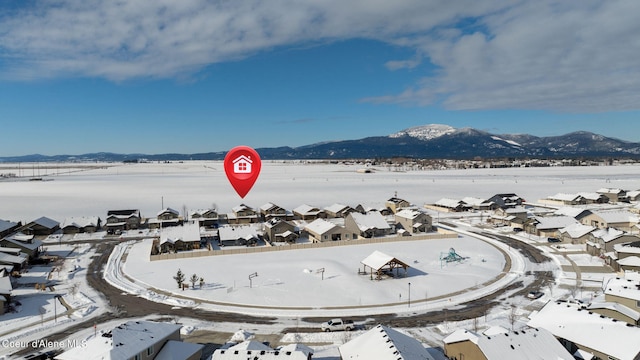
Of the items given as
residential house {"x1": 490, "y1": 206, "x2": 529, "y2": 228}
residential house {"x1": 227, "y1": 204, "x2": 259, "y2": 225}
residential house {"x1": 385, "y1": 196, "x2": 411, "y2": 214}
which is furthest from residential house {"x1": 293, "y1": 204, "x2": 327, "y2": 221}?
residential house {"x1": 490, "y1": 206, "x2": 529, "y2": 228}

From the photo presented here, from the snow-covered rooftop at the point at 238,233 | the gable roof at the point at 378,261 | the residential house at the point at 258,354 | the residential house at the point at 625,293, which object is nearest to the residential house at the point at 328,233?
the snow-covered rooftop at the point at 238,233

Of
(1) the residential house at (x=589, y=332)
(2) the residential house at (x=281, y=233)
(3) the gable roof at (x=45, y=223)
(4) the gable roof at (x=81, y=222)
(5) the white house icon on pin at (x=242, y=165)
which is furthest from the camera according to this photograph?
(4) the gable roof at (x=81, y=222)

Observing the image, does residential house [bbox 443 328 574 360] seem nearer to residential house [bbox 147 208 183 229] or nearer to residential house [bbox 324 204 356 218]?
residential house [bbox 324 204 356 218]

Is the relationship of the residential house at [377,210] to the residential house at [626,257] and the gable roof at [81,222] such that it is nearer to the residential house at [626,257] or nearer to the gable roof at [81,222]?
the residential house at [626,257]

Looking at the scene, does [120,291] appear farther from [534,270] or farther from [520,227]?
[520,227]

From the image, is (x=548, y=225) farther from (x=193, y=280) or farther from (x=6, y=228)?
(x=6, y=228)
